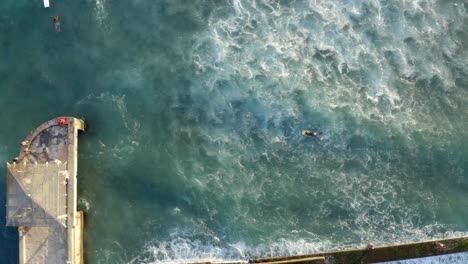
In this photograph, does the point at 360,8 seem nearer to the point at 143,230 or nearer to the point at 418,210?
the point at 418,210

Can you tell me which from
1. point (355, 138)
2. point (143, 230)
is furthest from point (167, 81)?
point (355, 138)

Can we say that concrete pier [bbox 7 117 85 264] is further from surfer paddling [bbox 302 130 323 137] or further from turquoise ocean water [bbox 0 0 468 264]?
surfer paddling [bbox 302 130 323 137]

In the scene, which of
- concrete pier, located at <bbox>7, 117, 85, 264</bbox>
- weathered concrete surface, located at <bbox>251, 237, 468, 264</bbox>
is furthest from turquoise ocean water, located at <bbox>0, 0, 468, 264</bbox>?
concrete pier, located at <bbox>7, 117, 85, 264</bbox>

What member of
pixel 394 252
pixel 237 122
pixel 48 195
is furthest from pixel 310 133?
pixel 48 195

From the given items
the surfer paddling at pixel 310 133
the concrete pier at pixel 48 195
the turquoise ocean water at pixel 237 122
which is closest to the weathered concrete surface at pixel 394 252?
the turquoise ocean water at pixel 237 122

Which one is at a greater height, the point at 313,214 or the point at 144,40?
the point at 144,40

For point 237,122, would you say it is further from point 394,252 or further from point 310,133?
point 394,252
